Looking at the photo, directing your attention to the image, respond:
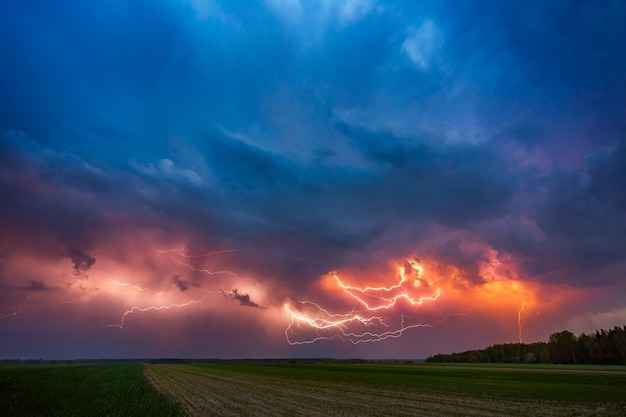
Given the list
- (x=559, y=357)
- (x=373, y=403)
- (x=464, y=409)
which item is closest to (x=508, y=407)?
(x=464, y=409)

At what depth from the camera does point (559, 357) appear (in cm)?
10825

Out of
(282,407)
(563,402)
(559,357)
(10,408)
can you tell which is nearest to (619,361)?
(559,357)

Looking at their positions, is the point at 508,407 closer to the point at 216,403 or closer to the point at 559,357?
the point at 216,403

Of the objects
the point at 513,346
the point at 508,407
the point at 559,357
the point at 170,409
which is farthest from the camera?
the point at 513,346

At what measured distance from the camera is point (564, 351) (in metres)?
106

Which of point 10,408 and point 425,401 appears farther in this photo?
point 425,401

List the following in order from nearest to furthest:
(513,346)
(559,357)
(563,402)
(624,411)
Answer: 1. (624,411)
2. (563,402)
3. (559,357)
4. (513,346)

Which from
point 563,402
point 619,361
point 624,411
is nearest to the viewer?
point 624,411

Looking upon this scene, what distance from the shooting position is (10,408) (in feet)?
46.8

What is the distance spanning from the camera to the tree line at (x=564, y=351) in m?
92.1

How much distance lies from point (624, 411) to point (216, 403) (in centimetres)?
2217

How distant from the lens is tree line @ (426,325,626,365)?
302ft

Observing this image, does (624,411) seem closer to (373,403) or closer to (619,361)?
(373,403)

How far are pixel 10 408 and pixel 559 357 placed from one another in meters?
132
